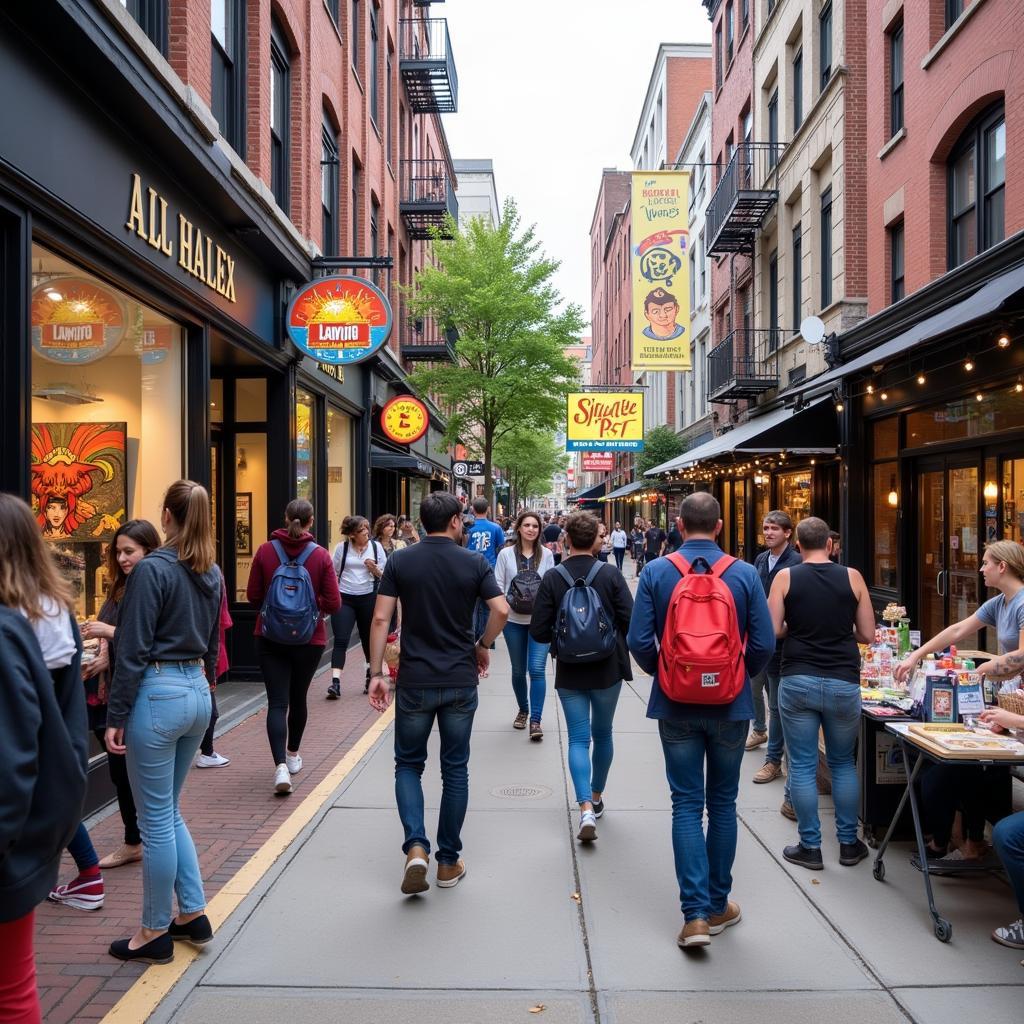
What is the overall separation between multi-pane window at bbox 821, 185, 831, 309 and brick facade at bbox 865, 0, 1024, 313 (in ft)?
5.63

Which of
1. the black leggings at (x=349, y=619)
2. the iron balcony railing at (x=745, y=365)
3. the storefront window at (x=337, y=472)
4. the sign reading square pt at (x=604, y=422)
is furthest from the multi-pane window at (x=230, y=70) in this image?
the sign reading square pt at (x=604, y=422)

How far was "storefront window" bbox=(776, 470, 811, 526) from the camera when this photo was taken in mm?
17953

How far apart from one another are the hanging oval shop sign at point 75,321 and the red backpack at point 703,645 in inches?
188

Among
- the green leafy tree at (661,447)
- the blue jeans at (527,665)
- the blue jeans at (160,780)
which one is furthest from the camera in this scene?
the green leafy tree at (661,447)

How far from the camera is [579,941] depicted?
412 centimetres

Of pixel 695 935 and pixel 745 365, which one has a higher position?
pixel 745 365

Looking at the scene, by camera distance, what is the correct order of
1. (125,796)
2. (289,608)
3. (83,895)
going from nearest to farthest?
(83,895) → (125,796) → (289,608)

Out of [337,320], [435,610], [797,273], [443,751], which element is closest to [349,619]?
[337,320]

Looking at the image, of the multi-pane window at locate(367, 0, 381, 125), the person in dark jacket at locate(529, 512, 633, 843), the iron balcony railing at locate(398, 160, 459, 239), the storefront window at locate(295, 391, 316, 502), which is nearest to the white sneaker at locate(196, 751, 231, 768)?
the person in dark jacket at locate(529, 512, 633, 843)

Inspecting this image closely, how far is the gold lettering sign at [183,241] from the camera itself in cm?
701

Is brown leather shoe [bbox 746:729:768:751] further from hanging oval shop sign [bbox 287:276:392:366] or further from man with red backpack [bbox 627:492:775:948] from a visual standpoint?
hanging oval shop sign [bbox 287:276:392:366]

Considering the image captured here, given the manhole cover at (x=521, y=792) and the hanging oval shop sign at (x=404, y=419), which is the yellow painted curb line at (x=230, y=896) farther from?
the hanging oval shop sign at (x=404, y=419)

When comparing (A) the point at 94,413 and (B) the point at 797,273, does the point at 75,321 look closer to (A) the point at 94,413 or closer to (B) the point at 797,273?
(A) the point at 94,413

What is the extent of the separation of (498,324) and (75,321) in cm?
1902
